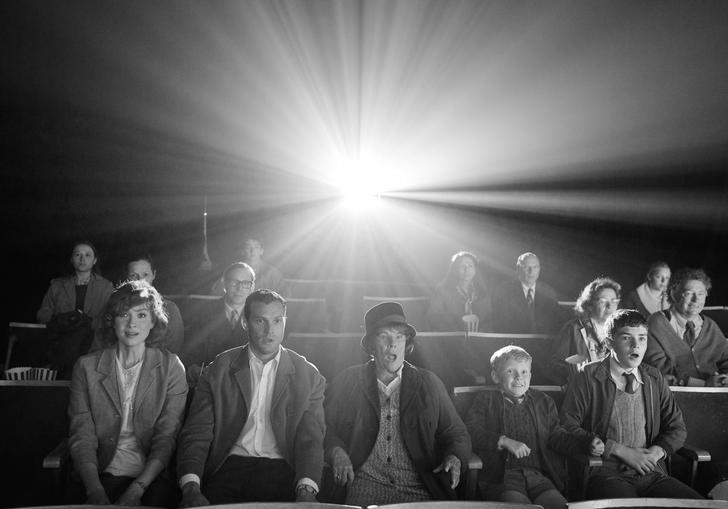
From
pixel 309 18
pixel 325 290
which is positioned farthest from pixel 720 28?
pixel 325 290

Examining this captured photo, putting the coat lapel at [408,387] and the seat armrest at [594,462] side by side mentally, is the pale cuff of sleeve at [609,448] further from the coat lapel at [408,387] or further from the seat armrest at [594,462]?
the coat lapel at [408,387]

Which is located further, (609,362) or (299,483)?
(609,362)

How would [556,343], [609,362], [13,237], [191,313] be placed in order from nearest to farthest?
[609,362] < [556,343] < [191,313] < [13,237]

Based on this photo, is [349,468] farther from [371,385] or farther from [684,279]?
[684,279]

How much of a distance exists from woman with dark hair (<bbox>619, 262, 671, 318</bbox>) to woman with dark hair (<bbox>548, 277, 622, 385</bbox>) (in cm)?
132

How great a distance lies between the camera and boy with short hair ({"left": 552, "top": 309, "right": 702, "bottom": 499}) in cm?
252

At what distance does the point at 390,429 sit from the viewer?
248cm

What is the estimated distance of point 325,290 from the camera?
632 cm

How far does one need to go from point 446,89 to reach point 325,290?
2.52m

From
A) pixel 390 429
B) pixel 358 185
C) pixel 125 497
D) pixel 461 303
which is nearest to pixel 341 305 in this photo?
pixel 461 303

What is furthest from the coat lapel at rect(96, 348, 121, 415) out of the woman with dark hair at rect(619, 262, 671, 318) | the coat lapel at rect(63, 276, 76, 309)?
the woman with dark hair at rect(619, 262, 671, 318)

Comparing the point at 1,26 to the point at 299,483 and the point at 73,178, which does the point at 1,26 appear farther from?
the point at 299,483

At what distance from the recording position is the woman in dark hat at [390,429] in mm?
2350

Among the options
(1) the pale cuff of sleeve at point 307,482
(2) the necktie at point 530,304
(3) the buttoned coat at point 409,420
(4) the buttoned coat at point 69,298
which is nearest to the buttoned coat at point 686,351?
(2) the necktie at point 530,304
